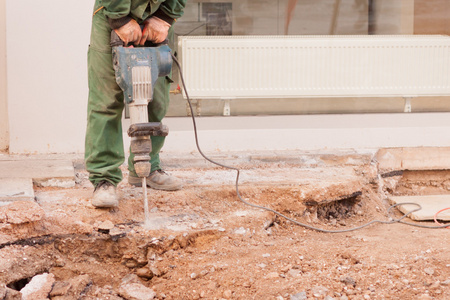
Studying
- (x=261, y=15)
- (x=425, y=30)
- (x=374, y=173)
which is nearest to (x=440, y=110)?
(x=425, y=30)

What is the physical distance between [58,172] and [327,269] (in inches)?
83.5

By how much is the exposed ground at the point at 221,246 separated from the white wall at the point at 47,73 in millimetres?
827

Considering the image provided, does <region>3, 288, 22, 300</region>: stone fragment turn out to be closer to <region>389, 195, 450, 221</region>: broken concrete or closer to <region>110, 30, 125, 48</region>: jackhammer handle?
<region>110, 30, 125, 48</region>: jackhammer handle

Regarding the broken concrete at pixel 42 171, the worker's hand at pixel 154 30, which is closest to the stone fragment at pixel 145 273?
the broken concrete at pixel 42 171

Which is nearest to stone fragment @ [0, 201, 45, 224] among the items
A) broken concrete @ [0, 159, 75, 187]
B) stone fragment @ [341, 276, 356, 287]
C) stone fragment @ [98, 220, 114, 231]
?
stone fragment @ [98, 220, 114, 231]

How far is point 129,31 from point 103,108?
50 cm

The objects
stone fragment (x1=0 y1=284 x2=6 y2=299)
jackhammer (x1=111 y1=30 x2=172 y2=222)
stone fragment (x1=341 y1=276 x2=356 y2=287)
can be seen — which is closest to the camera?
stone fragment (x1=0 y1=284 x2=6 y2=299)

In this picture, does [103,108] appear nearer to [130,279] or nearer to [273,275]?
[130,279]

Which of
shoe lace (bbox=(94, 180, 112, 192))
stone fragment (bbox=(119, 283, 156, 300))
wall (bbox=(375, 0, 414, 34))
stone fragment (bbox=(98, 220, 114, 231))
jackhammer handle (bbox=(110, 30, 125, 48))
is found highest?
wall (bbox=(375, 0, 414, 34))

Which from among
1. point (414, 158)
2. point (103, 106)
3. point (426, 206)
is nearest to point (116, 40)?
point (103, 106)

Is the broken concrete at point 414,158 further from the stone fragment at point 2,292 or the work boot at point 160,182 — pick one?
the stone fragment at point 2,292

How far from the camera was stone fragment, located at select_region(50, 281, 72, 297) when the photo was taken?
2.91 meters

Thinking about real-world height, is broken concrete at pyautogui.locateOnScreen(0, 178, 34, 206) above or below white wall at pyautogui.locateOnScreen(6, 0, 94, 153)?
below

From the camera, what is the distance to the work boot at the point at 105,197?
357cm
